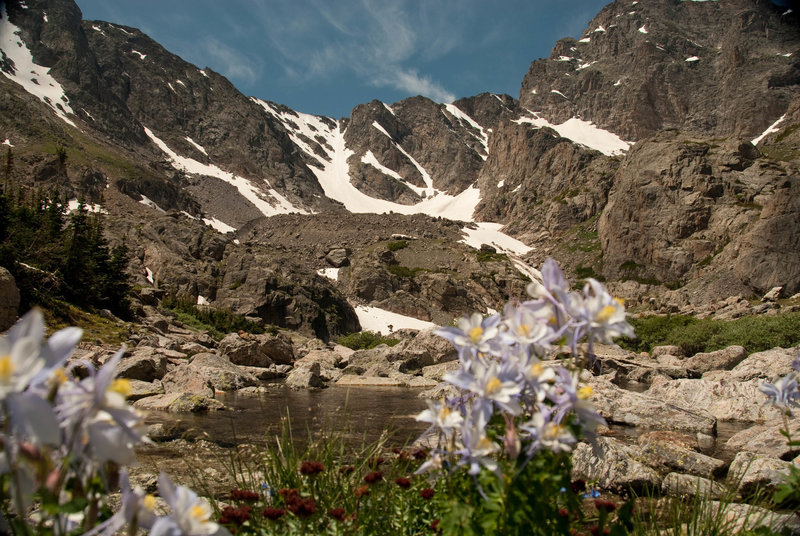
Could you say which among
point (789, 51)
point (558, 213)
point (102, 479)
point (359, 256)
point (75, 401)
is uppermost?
point (789, 51)

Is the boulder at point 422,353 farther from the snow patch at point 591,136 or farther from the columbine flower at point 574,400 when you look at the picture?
the snow patch at point 591,136

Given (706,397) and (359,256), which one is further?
(359,256)

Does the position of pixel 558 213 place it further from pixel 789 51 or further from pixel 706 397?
pixel 789 51

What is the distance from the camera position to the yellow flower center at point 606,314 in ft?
4.93

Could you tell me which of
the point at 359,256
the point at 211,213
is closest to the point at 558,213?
the point at 359,256

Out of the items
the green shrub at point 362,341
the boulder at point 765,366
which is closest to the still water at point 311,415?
the boulder at point 765,366

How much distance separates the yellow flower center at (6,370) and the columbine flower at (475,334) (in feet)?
4.10

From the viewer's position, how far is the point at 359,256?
57.2 meters

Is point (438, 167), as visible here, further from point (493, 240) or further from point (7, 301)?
point (7, 301)

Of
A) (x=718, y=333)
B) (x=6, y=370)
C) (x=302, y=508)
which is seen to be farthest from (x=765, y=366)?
(x=6, y=370)

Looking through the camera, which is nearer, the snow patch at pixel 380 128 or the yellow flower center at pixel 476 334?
the yellow flower center at pixel 476 334

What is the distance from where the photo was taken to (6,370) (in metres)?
0.92

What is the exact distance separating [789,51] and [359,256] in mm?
119206

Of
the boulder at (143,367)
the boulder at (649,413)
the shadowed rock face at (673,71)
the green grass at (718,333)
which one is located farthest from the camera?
the shadowed rock face at (673,71)
